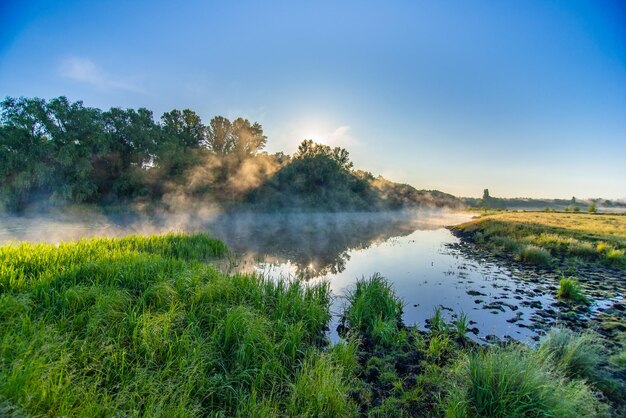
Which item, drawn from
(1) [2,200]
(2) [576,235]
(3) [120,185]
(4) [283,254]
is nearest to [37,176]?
(1) [2,200]

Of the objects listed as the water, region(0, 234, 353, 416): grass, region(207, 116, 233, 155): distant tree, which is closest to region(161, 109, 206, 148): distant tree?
region(207, 116, 233, 155): distant tree

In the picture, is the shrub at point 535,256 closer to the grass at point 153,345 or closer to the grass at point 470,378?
the grass at point 470,378

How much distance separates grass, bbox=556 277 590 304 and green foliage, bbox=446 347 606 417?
6.33 metres

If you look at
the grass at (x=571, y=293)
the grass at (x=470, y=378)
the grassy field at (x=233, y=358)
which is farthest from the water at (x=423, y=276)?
the grassy field at (x=233, y=358)

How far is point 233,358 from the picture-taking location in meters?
4.66

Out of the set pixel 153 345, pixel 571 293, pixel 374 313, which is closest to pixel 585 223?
pixel 571 293

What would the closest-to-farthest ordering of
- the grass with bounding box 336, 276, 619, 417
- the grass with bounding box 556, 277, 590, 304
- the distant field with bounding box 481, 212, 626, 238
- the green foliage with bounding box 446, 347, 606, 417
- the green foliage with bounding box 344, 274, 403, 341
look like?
the green foliage with bounding box 446, 347, 606, 417
the grass with bounding box 336, 276, 619, 417
the green foliage with bounding box 344, 274, 403, 341
the grass with bounding box 556, 277, 590, 304
the distant field with bounding box 481, 212, 626, 238

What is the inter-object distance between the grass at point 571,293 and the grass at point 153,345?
809 centimetres

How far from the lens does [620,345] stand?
5699mm

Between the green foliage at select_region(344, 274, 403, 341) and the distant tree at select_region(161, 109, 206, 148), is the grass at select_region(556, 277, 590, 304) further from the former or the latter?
the distant tree at select_region(161, 109, 206, 148)

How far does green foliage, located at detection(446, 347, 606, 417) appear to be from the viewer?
3189 mm

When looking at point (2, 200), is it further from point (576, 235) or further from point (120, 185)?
point (576, 235)

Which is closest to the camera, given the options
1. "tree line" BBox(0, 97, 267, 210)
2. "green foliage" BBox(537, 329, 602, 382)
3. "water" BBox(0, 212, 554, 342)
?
"green foliage" BBox(537, 329, 602, 382)

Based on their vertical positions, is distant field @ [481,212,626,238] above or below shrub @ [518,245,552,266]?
above
